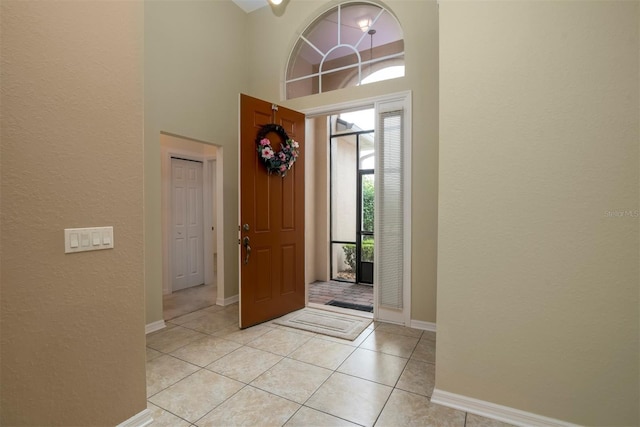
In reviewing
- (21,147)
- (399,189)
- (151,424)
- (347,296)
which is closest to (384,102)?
(399,189)

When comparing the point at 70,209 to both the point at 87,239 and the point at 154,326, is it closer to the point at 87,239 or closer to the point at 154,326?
the point at 87,239

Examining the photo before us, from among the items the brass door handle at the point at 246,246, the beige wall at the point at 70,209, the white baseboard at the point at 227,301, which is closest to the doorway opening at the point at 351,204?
the white baseboard at the point at 227,301

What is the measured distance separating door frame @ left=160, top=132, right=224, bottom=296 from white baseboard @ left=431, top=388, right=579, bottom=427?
2826 mm

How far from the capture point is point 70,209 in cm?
148

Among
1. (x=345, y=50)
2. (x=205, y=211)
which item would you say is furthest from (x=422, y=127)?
(x=205, y=211)

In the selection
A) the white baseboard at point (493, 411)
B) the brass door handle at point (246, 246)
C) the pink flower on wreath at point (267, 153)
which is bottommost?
the white baseboard at point (493, 411)

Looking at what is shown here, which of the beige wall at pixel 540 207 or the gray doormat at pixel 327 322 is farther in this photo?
the gray doormat at pixel 327 322

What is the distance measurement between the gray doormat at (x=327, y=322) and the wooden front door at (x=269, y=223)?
0.52 ft

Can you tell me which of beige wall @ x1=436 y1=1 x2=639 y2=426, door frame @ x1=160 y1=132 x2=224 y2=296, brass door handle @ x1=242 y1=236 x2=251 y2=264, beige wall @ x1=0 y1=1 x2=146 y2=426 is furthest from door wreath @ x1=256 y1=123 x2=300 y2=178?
beige wall @ x1=436 y1=1 x2=639 y2=426

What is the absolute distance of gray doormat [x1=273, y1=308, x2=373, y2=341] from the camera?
3.01 metres

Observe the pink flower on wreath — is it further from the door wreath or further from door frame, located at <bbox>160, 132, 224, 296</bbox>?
door frame, located at <bbox>160, 132, 224, 296</bbox>

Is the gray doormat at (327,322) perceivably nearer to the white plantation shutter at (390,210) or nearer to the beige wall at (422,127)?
the white plantation shutter at (390,210)

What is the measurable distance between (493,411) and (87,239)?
2.47 m

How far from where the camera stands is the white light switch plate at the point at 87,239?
4.82ft
